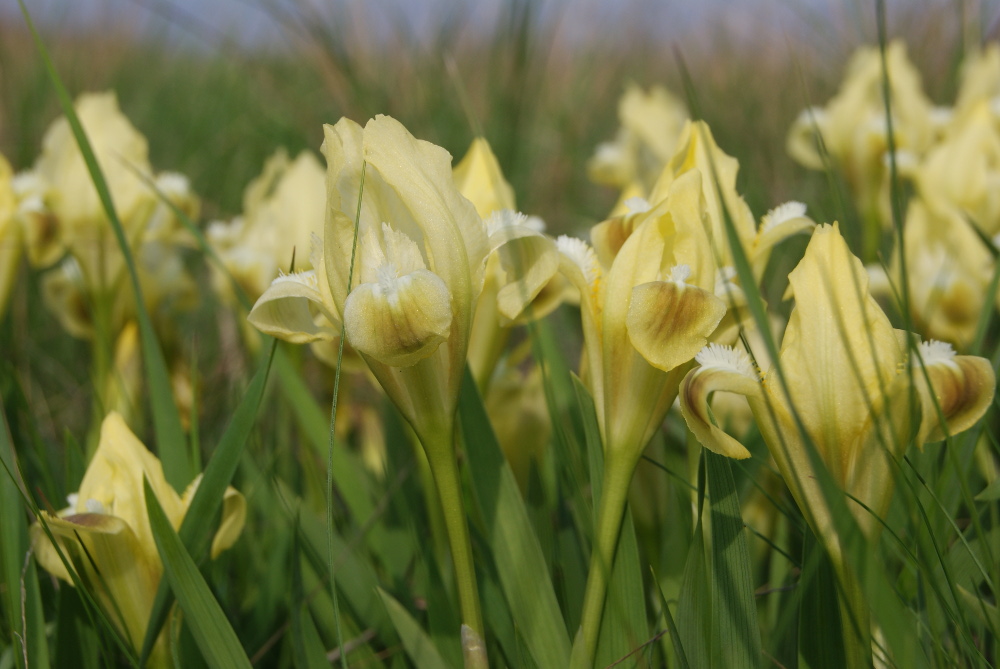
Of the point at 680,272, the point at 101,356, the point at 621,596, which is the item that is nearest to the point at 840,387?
the point at 680,272

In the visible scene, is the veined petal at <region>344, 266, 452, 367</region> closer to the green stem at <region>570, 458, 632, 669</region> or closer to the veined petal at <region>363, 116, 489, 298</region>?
the veined petal at <region>363, 116, 489, 298</region>

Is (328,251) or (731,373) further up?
(328,251)

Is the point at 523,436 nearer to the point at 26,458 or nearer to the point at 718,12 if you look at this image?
the point at 26,458

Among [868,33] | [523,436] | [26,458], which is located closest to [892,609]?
[523,436]

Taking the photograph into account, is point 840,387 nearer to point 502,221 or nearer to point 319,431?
point 502,221

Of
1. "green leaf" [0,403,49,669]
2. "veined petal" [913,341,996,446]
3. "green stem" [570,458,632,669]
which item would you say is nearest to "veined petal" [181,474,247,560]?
"green leaf" [0,403,49,669]

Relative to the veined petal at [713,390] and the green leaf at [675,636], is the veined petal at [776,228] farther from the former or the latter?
the green leaf at [675,636]

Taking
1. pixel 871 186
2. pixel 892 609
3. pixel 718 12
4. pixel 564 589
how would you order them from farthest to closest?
pixel 718 12
pixel 871 186
pixel 564 589
pixel 892 609

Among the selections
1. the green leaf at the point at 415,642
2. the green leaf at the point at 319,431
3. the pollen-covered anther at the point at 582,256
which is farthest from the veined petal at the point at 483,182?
the green leaf at the point at 415,642
